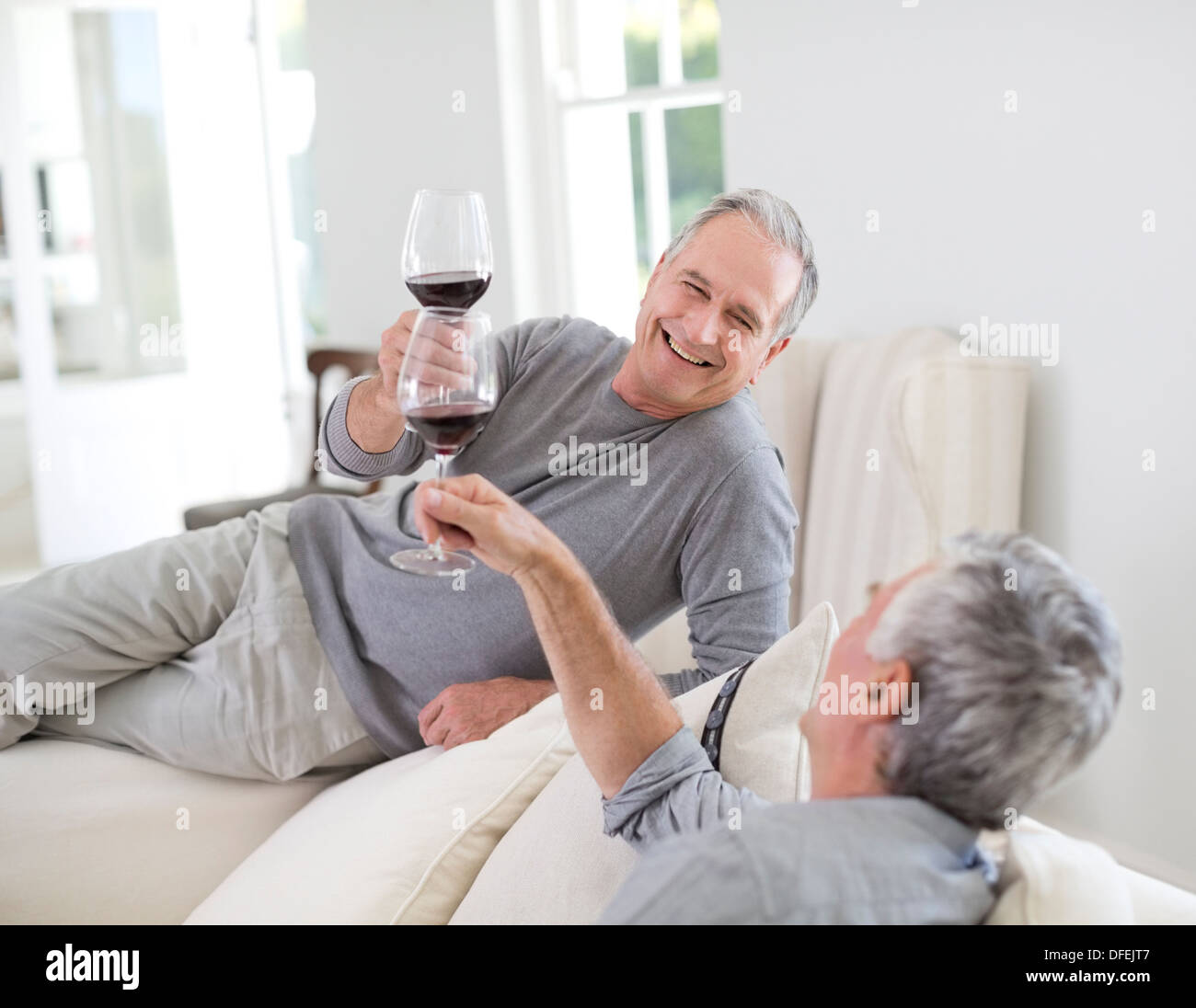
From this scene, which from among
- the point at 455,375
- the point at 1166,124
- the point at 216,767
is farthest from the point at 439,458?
the point at 1166,124

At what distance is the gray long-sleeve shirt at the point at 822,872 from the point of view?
0.86 meters

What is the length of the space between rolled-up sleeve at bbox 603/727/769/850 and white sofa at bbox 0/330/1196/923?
0.07 m

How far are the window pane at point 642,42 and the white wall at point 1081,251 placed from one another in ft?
3.40

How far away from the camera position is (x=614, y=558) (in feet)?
5.93

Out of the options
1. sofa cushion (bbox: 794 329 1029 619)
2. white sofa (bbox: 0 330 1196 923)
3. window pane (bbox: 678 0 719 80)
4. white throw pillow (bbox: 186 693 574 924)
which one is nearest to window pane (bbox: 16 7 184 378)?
window pane (bbox: 678 0 719 80)

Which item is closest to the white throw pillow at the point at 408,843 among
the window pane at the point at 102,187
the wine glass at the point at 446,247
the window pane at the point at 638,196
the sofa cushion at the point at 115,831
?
the sofa cushion at the point at 115,831

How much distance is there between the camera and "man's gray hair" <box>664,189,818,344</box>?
180cm

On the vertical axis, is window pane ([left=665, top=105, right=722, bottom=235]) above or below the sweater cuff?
above

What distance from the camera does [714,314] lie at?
1.78m

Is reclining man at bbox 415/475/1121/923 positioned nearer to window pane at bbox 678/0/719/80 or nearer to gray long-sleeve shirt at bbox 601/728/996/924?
gray long-sleeve shirt at bbox 601/728/996/924

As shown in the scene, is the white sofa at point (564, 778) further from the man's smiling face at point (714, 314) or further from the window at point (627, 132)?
the window at point (627, 132)

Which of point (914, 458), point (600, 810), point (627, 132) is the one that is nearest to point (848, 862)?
point (600, 810)

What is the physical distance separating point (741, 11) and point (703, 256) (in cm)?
155

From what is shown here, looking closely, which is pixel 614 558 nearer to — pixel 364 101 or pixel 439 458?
pixel 439 458
